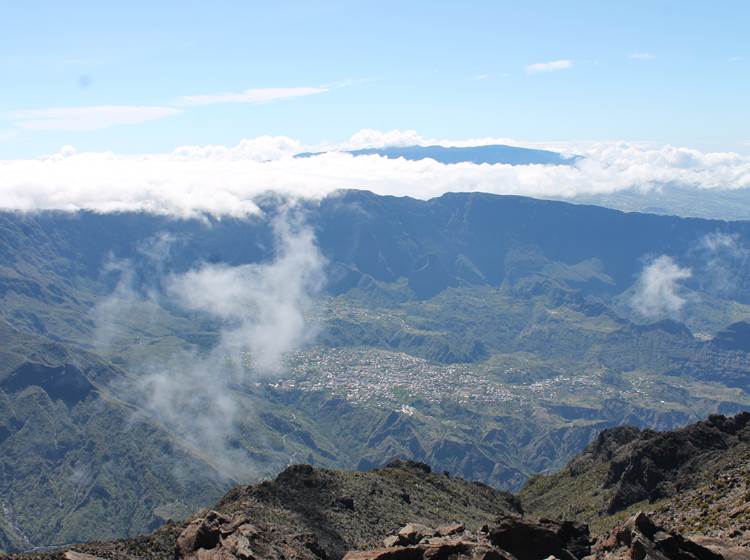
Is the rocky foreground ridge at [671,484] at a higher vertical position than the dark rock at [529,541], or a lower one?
lower

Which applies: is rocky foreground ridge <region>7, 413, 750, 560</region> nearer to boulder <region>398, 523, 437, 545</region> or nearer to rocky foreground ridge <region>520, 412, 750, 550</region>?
boulder <region>398, 523, 437, 545</region>

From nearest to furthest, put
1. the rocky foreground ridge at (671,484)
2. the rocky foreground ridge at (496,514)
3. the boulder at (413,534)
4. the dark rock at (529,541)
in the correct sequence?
1. the rocky foreground ridge at (496,514)
2. the dark rock at (529,541)
3. the boulder at (413,534)
4. the rocky foreground ridge at (671,484)

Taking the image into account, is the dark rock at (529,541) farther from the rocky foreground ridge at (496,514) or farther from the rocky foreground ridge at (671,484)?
the rocky foreground ridge at (671,484)

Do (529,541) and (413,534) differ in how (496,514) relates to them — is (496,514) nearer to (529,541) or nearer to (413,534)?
(529,541)

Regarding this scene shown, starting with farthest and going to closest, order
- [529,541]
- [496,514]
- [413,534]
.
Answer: [496,514]
[413,534]
[529,541]

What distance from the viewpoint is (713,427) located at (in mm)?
138875

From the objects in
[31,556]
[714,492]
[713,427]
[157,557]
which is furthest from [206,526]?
[713,427]

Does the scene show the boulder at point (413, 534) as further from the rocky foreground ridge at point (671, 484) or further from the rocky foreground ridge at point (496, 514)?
the rocky foreground ridge at point (671, 484)

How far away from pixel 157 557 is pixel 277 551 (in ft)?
42.6

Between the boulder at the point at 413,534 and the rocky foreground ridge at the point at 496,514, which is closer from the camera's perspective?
the rocky foreground ridge at the point at 496,514

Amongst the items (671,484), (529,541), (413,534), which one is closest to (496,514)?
(671,484)

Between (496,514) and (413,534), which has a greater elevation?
(413,534)

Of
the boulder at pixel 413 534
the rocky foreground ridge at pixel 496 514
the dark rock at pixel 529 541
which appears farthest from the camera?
the boulder at pixel 413 534

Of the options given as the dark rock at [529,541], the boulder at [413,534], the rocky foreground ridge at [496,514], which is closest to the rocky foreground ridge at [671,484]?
the rocky foreground ridge at [496,514]
